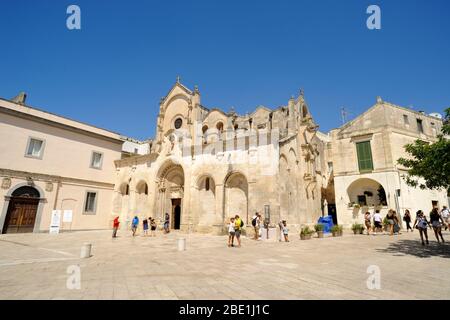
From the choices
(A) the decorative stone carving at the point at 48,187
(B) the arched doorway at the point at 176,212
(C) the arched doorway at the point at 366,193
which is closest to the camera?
(A) the decorative stone carving at the point at 48,187

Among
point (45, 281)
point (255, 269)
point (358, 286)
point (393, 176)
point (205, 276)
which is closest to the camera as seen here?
point (358, 286)

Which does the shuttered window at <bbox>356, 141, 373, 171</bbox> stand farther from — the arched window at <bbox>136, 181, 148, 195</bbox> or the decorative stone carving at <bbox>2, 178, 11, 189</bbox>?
the decorative stone carving at <bbox>2, 178, 11, 189</bbox>

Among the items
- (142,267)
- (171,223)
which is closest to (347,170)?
(171,223)

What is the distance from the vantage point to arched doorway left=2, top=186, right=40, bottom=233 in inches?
780

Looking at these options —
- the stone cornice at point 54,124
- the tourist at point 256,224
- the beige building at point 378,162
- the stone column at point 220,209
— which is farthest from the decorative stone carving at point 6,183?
the beige building at point 378,162

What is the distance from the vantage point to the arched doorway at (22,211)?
19805 millimetres

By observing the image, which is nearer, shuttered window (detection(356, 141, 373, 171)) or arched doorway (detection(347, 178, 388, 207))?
arched doorway (detection(347, 178, 388, 207))

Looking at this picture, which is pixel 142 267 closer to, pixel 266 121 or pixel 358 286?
pixel 358 286

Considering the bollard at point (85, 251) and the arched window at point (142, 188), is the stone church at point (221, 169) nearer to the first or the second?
the arched window at point (142, 188)

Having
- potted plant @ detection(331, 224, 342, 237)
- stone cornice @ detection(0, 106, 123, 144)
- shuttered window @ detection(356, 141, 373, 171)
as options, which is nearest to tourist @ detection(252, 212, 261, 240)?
potted plant @ detection(331, 224, 342, 237)

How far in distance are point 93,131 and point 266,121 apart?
740 inches

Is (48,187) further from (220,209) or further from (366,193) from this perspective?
(366,193)

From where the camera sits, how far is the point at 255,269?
680 centimetres

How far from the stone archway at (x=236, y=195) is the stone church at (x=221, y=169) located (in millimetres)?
79
